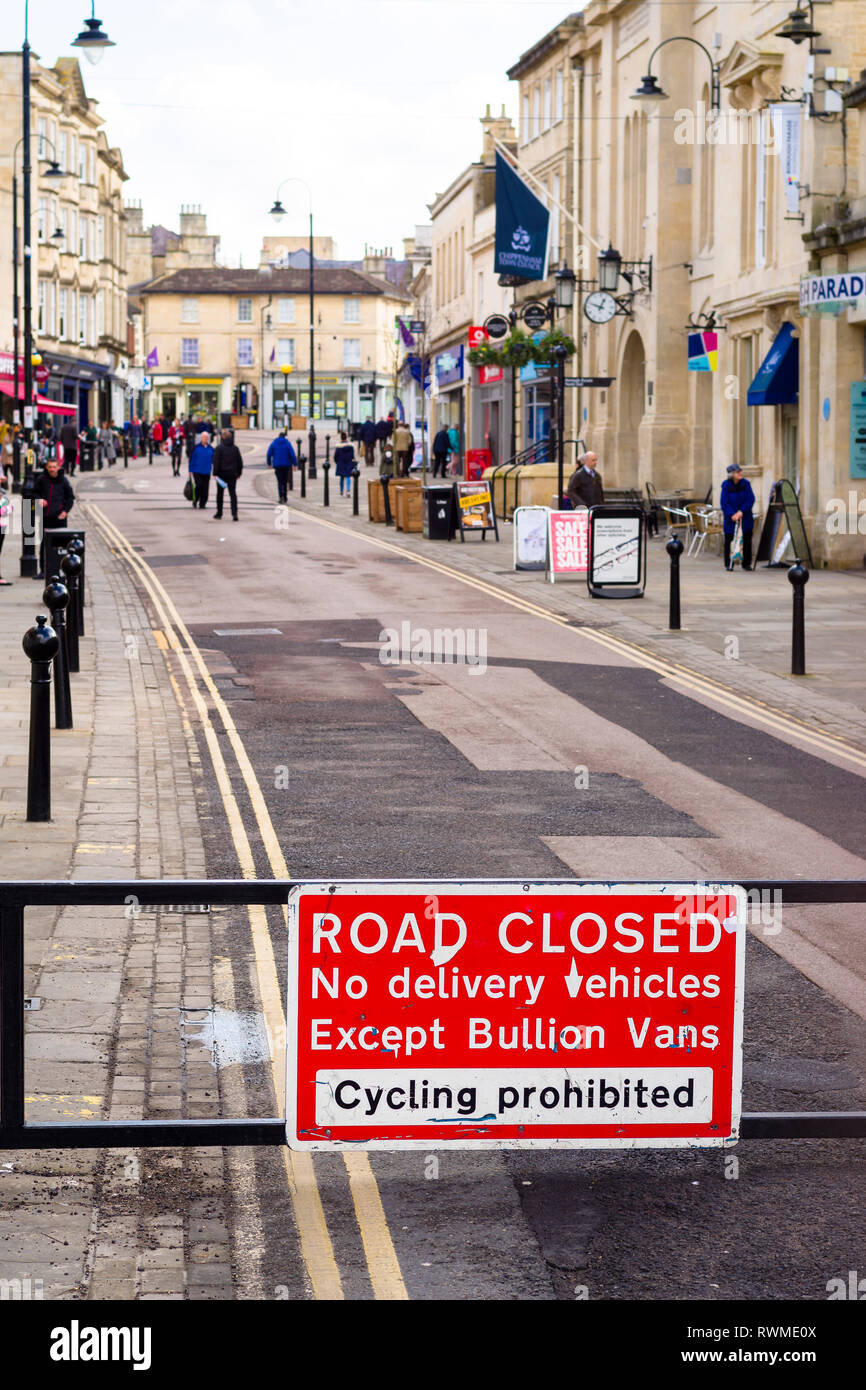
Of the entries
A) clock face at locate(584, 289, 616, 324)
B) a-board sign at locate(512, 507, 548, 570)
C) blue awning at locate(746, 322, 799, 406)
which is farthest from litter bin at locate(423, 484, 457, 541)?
clock face at locate(584, 289, 616, 324)

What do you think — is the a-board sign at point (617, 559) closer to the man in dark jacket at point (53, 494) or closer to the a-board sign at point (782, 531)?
the a-board sign at point (782, 531)

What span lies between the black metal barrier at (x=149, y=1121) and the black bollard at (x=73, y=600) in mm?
10251

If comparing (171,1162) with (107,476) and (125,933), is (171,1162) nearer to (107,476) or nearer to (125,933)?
(125,933)

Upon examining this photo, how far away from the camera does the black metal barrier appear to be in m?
4.49

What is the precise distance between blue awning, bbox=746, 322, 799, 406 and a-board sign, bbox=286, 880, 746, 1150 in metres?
24.9

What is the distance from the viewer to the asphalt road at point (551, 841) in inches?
183

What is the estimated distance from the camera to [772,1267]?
453cm

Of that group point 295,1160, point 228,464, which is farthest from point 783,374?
point 295,1160

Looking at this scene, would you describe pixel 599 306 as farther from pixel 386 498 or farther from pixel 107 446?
pixel 107 446

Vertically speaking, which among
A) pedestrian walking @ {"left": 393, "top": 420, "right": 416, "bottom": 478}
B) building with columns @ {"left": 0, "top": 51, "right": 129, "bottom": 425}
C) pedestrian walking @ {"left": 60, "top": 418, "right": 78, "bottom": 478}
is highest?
building with columns @ {"left": 0, "top": 51, "right": 129, "bottom": 425}

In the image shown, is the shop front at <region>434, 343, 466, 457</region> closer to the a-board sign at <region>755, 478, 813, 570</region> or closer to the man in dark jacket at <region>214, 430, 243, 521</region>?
the man in dark jacket at <region>214, 430, 243, 521</region>

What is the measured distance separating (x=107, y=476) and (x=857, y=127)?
31.5 metres

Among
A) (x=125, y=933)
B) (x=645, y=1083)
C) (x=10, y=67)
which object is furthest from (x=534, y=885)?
(x=10, y=67)

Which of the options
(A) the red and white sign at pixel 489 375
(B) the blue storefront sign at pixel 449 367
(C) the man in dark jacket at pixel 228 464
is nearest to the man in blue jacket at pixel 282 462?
(C) the man in dark jacket at pixel 228 464
